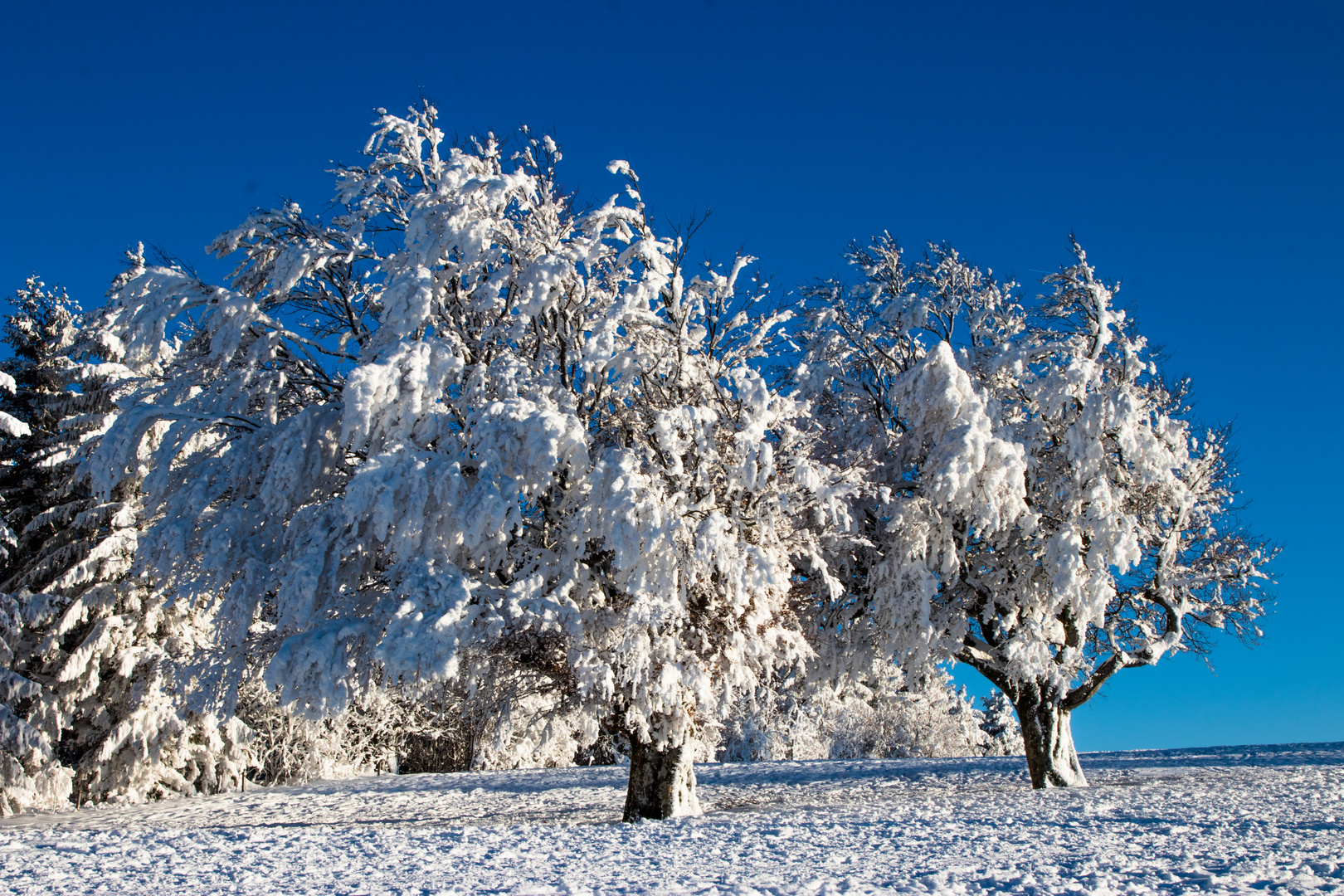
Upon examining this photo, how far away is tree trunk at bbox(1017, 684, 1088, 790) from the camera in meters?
13.4

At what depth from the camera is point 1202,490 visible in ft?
46.4

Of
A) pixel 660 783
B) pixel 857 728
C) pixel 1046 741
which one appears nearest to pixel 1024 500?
pixel 1046 741

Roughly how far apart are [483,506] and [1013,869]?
5316mm

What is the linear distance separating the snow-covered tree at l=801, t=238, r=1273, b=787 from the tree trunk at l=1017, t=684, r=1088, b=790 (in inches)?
1.1

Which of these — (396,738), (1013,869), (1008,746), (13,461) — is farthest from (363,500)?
(1008,746)

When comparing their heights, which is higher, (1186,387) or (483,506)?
(1186,387)

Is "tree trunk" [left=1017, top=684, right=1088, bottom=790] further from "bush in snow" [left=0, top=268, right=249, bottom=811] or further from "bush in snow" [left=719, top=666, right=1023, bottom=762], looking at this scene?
"bush in snow" [left=719, top=666, right=1023, bottom=762]

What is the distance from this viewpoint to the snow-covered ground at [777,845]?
5.98m

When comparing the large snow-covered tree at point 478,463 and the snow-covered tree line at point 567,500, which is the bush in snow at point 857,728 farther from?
the large snow-covered tree at point 478,463

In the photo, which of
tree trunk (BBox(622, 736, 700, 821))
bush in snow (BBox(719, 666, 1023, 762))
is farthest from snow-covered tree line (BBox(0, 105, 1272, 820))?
bush in snow (BBox(719, 666, 1023, 762))

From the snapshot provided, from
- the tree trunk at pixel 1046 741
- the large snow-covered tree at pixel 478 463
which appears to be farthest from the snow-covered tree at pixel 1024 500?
the large snow-covered tree at pixel 478 463

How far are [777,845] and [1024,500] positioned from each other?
7235 millimetres

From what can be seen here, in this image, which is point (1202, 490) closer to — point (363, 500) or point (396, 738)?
point (363, 500)

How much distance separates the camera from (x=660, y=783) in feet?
35.2
